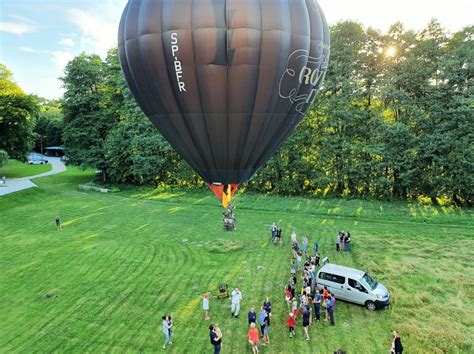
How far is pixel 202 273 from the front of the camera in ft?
55.2

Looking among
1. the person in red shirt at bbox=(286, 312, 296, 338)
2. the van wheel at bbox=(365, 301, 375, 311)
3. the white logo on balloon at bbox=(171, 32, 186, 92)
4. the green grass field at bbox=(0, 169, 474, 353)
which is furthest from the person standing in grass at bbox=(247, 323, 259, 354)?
the white logo on balloon at bbox=(171, 32, 186, 92)

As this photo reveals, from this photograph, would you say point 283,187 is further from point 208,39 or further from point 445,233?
point 208,39

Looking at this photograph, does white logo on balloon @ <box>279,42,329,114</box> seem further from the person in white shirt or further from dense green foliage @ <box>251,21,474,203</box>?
dense green foliage @ <box>251,21,474,203</box>

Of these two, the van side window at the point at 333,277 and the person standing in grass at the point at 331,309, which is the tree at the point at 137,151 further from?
the person standing in grass at the point at 331,309

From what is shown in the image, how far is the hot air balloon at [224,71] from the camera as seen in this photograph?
1175cm

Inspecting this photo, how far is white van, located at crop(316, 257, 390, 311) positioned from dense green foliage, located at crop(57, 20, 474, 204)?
60.2ft

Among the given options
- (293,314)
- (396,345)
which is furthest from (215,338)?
(396,345)

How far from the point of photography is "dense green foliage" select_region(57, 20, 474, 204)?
94.7 ft

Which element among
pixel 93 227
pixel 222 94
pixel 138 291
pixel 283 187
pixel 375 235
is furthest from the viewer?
pixel 283 187

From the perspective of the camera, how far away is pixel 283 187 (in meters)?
35.2

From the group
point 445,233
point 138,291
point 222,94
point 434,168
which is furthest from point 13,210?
point 434,168

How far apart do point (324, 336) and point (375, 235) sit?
37.6ft

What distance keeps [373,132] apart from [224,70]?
75.6ft

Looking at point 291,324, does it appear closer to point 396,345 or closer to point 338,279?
point 396,345
